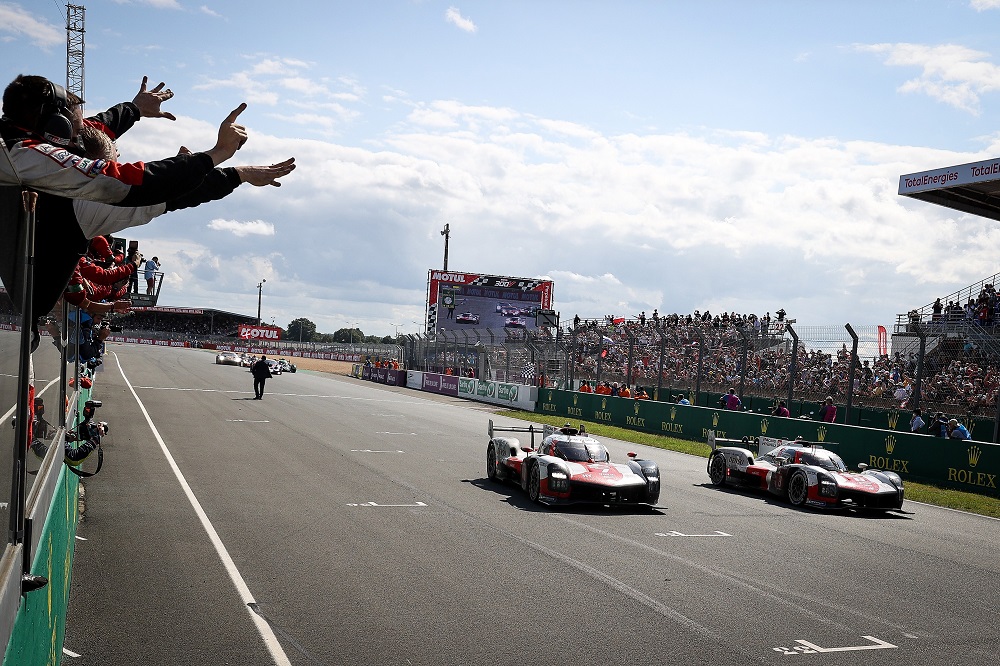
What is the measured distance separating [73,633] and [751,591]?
17.7ft

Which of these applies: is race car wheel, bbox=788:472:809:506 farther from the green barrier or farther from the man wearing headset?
the man wearing headset

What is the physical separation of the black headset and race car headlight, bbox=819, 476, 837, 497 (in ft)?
41.4

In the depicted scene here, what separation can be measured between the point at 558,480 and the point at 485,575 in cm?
429

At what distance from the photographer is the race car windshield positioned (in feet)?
43.8

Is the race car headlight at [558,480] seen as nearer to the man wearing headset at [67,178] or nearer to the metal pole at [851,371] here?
the man wearing headset at [67,178]

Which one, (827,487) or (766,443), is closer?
(827,487)

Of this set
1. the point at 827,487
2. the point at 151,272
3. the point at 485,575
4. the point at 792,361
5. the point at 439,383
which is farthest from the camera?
the point at 439,383

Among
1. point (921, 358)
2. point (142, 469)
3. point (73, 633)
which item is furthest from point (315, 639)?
point (921, 358)

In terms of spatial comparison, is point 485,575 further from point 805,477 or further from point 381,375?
point 381,375

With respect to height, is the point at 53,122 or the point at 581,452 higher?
the point at 53,122

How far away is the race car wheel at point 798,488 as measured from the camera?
1391 centimetres

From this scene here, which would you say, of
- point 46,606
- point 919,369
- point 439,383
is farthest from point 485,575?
point 439,383

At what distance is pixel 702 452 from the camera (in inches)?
899

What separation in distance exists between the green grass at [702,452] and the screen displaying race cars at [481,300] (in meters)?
27.4
